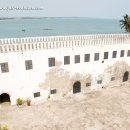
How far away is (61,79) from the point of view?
2375 cm

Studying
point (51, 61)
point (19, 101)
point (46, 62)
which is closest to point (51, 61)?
point (51, 61)

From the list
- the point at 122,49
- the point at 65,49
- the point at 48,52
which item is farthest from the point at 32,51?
the point at 122,49

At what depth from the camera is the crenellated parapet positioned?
779 inches

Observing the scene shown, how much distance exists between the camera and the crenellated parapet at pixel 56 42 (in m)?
19.8

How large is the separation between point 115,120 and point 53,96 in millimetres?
8822

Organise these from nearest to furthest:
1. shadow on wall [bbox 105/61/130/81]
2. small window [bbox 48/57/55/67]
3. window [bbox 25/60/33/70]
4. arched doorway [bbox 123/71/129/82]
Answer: window [bbox 25/60/33/70]
small window [bbox 48/57/55/67]
shadow on wall [bbox 105/61/130/81]
arched doorway [bbox 123/71/129/82]

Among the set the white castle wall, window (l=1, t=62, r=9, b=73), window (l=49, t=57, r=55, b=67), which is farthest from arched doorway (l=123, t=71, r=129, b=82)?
window (l=1, t=62, r=9, b=73)

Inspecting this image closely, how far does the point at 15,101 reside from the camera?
22.1 m

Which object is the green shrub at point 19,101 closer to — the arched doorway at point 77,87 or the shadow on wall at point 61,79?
the shadow on wall at point 61,79

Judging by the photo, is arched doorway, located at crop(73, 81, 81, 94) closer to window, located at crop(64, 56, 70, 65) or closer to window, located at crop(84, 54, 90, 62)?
window, located at crop(84, 54, 90, 62)

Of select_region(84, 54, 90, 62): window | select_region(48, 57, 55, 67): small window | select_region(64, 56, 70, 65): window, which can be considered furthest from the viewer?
select_region(84, 54, 90, 62): window

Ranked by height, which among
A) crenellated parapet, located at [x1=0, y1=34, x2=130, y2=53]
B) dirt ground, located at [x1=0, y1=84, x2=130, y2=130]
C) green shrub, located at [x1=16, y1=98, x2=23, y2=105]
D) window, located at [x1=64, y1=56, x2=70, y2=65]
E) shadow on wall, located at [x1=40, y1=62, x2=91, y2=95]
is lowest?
dirt ground, located at [x1=0, y1=84, x2=130, y2=130]

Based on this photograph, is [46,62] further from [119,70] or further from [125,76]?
[125,76]

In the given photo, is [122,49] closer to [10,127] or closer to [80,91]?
[80,91]
